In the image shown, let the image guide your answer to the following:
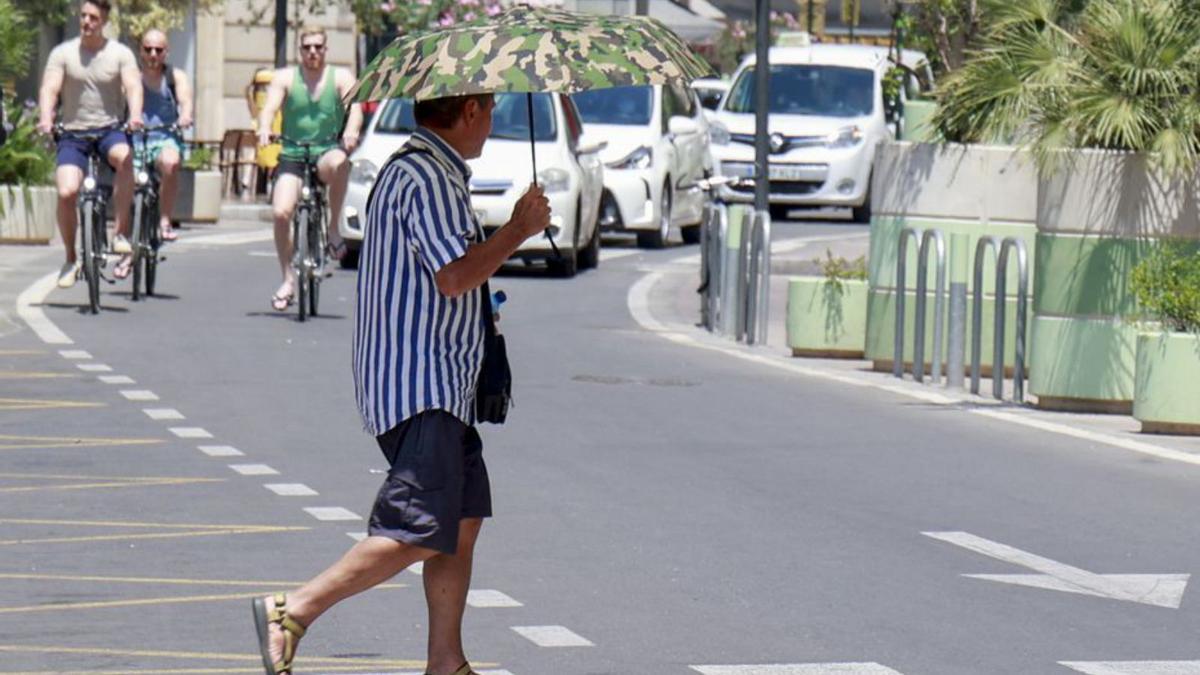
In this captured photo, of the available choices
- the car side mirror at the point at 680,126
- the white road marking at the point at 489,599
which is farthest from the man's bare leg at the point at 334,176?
the white road marking at the point at 489,599

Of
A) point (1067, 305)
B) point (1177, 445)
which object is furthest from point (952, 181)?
point (1177, 445)

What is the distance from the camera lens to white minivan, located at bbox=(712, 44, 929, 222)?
33562 millimetres

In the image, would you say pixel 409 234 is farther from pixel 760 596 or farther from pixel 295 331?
pixel 295 331

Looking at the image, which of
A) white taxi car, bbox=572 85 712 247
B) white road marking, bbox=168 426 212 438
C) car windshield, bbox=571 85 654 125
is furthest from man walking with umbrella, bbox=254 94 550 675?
car windshield, bbox=571 85 654 125

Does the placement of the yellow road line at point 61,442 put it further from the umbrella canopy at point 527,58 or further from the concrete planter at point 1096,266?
the umbrella canopy at point 527,58

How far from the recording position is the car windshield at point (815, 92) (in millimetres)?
34344

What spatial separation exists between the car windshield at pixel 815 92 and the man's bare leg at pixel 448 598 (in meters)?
26.9

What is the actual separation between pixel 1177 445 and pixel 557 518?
13.0 ft

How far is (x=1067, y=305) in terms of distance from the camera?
15.0 m

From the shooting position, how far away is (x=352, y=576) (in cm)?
723

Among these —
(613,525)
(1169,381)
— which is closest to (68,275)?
(1169,381)

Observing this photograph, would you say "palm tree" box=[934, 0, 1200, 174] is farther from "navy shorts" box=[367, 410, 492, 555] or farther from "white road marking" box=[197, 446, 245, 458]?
"navy shorts" box=[367, 410, 492, 555]

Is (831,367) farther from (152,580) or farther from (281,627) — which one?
(281,627)

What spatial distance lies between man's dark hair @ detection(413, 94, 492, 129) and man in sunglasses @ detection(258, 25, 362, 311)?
11.9 metres
